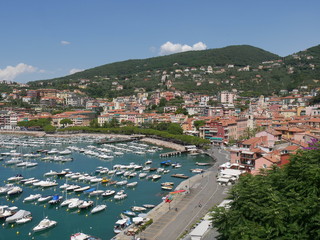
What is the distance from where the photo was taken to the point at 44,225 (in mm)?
20500

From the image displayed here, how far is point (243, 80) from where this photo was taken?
122m

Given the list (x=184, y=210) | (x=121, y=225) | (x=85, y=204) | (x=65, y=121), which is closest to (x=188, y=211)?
(x=184, y=210)

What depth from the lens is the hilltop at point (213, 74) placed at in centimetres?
11694

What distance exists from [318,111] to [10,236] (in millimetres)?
56364

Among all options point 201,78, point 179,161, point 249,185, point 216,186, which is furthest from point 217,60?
point 249,185

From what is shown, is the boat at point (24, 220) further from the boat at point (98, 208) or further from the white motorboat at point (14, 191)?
the white motorboat at point (14, 191)

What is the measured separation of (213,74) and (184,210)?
123 metres

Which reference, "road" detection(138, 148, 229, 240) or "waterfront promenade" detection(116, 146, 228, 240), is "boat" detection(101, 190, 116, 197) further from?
"road" detection(138, 148, 229, 240)

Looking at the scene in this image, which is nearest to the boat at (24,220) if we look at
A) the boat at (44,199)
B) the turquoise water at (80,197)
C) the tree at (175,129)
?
the turquoise water at (80,197)

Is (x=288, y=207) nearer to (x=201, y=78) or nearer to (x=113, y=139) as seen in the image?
(x=113, y=139)

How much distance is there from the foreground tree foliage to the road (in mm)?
5143

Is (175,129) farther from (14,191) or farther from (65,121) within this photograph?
(14,191)

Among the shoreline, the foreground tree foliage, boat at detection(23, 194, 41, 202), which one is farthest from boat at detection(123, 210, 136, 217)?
the shoreline

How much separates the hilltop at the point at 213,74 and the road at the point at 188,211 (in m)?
82.8
